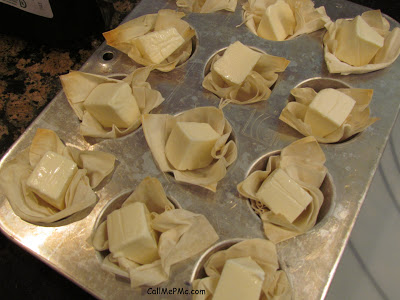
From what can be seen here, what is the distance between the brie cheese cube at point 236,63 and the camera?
53.1 inches

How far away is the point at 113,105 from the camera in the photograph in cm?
121

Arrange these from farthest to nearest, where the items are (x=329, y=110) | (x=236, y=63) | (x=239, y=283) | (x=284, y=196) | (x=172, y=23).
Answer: (x=172, y=23), (x=236, y=63), (x=329, y=110), (x=284, y=196), (x=239, y=283)

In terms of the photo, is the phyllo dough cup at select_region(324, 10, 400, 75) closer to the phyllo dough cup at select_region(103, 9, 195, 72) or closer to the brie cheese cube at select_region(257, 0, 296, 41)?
the brie cheese cube at select_region(257, 0, 296, 41)

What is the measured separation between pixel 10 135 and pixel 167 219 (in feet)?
3.46

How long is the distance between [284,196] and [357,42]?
777 millimetres

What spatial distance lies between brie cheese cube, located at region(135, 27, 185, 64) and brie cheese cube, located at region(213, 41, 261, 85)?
0.79 feet

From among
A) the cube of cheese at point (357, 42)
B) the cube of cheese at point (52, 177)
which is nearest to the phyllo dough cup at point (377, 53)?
the cube of cheese at point (357, 42)

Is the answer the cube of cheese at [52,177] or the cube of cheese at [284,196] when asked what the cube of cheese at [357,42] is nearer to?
the cube of cheese at [284,196]

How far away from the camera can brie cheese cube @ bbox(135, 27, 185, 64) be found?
55.9 inches

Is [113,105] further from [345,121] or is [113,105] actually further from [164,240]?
[345,121]

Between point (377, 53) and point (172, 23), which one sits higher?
point (172, 23)

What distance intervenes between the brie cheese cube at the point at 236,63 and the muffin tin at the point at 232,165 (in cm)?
11

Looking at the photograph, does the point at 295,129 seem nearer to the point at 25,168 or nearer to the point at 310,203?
the point at 310,203

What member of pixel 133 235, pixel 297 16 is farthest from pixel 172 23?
pixel 133 235
